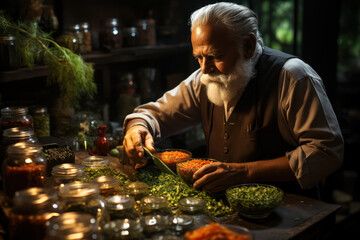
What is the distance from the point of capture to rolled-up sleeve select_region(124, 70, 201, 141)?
275 cm

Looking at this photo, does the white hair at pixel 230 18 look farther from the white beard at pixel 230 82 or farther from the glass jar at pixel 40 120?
the glass jar at pixel 40 120

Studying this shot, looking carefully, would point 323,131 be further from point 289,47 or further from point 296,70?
point 289,47

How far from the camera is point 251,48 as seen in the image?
7.73 feet

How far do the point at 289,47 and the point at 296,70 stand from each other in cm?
244

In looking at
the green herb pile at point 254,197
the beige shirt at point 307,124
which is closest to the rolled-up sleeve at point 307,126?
the beige shirt at point 307,124

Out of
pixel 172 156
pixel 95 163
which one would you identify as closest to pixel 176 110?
pixel 172 156

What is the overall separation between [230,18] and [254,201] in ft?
3.56

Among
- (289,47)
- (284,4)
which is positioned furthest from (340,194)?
(284,4)

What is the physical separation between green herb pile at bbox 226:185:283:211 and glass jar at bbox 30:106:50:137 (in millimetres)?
1654

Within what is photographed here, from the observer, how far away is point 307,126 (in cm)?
213

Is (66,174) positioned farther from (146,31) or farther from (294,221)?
(146,31)

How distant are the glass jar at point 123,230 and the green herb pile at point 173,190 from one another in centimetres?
38

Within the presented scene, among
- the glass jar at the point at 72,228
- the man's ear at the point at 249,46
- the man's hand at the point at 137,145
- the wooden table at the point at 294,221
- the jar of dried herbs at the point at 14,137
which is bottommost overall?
the wooden table at the point at 294,221

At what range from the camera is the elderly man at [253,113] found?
6.75 ft
